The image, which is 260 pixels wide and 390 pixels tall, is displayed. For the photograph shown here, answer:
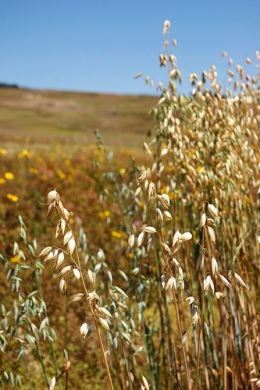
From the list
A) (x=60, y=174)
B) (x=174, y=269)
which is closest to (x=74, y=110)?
(x=60, y=174)

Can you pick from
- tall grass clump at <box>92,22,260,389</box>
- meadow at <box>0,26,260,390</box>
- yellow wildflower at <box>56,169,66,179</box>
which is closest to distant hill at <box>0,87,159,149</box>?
→ yellow wildflower at <box>56,169,66,179</box>

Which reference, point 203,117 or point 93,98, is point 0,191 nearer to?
point 203,117

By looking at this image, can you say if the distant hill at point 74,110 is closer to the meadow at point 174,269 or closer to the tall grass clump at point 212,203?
the meadow at point 174,269

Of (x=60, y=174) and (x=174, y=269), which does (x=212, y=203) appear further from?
(x=60, y=174)

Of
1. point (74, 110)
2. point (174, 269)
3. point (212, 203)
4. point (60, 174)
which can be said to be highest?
point (212, 203)

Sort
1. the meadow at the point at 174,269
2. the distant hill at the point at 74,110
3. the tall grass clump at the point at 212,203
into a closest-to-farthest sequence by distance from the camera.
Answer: the meadow at the point at 174,269
the tall grass clump at the point at 212,203
the distant hill at the point at 74,110

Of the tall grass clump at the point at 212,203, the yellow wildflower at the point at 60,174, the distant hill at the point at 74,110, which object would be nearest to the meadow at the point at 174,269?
the tall grass clump at the point at 212,203

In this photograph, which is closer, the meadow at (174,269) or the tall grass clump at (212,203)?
the meadow at (174,269)

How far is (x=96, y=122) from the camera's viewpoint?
144 feet

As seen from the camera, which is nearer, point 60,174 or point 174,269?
point 174,269

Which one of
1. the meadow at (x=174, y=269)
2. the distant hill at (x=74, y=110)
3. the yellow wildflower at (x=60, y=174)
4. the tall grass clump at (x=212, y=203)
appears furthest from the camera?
the distant hill at (x=74, y=110)

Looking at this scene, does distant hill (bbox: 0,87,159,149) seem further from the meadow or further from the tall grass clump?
the tall grass clump

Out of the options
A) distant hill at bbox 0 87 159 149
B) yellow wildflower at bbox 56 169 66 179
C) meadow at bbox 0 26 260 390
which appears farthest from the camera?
distant hill at bbox 0 87 159 149

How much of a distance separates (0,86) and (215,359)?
227 feet
